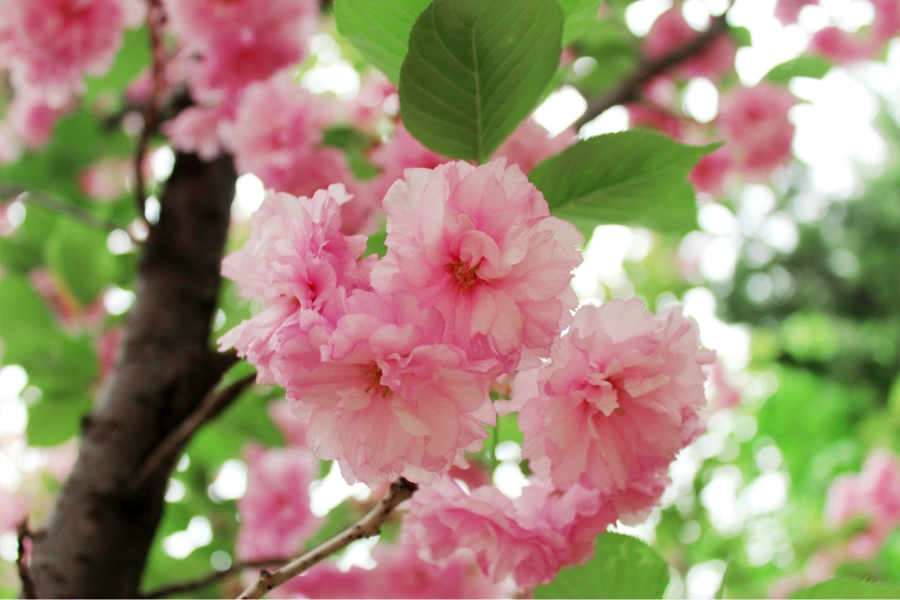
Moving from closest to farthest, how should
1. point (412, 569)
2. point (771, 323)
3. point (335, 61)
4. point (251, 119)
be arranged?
1. point (251, 119)
2. point (412, 569)
3. point (335, 61)
4. point (771, 323)

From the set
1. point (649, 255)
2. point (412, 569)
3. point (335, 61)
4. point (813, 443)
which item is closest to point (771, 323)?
point (813, 443)

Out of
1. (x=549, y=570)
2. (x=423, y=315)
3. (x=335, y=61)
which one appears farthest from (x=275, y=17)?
(x=335, y=61)

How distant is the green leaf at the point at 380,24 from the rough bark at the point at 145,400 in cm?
39

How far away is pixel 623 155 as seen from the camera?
1.84 feet

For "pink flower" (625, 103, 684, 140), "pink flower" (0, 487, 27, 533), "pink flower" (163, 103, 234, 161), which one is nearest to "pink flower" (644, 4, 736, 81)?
"pink flower" (625, 103, 684, 140)

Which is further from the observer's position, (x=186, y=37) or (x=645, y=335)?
(x=186, y=37)

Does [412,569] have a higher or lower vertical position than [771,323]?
higher

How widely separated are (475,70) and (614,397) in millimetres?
270

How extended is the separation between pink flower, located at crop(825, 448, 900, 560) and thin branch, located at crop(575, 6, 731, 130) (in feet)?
6.58

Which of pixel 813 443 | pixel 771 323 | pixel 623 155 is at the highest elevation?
pixel 623 155

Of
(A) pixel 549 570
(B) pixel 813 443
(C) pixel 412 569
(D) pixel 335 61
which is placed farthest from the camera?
(B) pixel 813 443

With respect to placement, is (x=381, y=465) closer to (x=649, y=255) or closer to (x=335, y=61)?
(x=335, y=61)

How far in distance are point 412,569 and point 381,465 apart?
728 millimetres

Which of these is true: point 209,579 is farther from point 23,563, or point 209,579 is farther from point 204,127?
point 204,127
